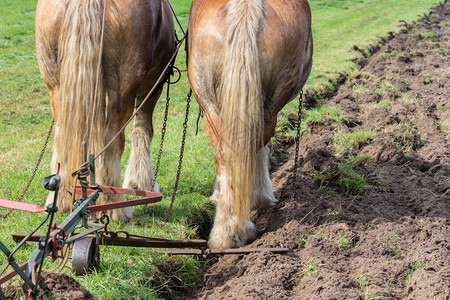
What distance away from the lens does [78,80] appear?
421 centimetres

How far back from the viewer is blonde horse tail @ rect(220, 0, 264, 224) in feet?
12.7

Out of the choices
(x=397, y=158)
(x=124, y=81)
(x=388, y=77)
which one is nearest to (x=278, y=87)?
(x=124, y=81)

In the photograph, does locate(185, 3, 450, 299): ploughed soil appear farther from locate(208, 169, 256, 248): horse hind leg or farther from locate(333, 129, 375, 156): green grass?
locate(208, 169, 256, 248): horse hind leg

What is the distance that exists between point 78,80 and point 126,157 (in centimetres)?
264

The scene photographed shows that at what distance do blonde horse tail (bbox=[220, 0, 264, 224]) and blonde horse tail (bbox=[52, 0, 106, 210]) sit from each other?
1062 millimetres

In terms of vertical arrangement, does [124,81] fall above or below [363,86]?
above

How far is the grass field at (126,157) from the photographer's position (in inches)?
147

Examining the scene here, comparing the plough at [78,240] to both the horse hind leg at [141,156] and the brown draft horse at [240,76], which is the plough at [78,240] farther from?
the horse hind leg at [141,156]

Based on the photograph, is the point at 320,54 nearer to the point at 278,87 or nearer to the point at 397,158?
the point at 397,158

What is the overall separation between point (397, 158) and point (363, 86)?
4.26 meters

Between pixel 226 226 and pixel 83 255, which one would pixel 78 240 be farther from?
pixel 226 226

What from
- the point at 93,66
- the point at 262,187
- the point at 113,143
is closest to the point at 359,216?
the point at 262,187

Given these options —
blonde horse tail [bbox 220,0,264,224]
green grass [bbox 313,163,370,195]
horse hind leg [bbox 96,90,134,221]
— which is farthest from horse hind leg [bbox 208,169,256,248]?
green grass [bbox 313,163,370,195]

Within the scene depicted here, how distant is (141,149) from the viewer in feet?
19.6
